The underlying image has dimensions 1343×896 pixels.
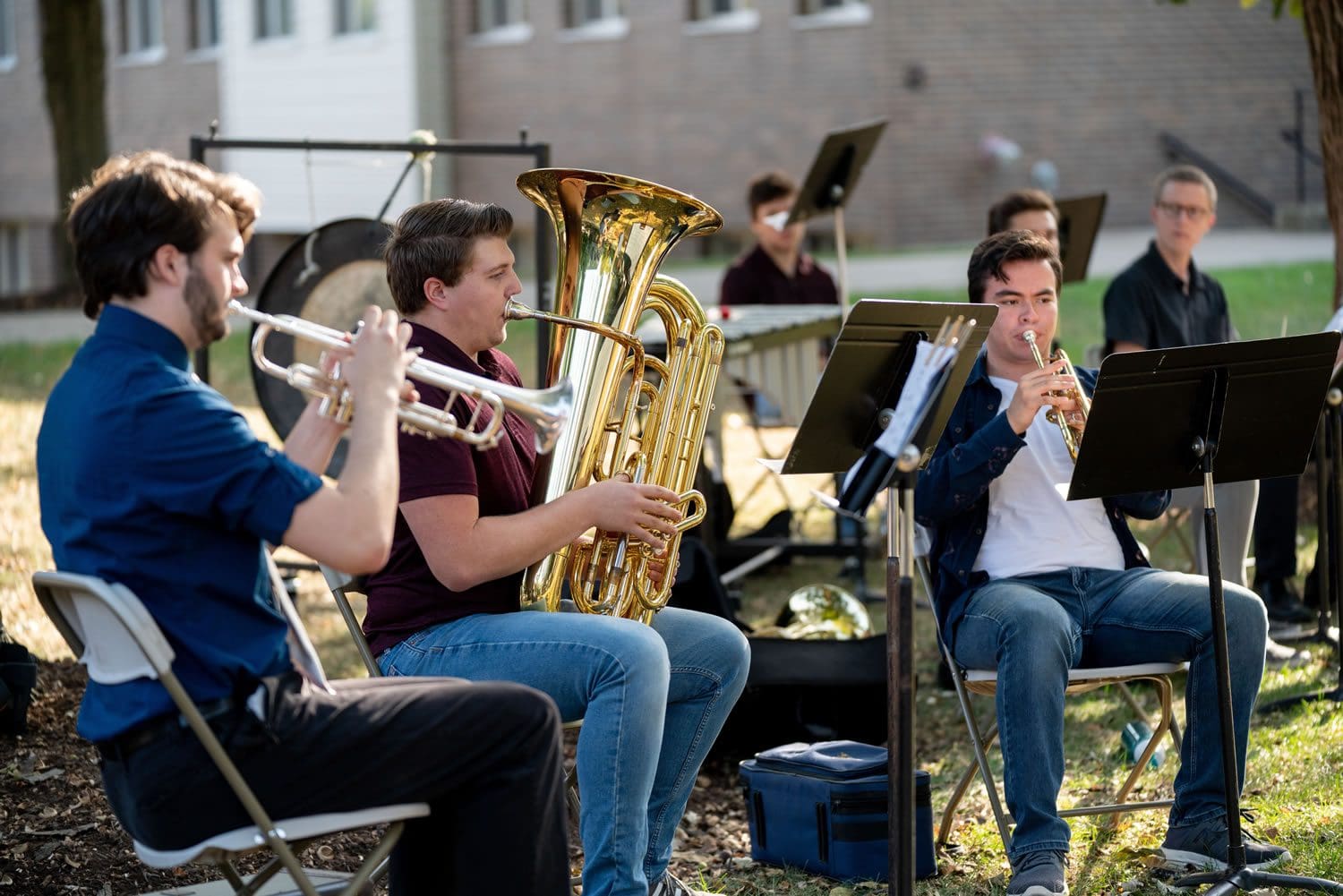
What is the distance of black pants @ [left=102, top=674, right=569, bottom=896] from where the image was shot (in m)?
2.68

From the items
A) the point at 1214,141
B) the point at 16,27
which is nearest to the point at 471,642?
the point at 1214,141

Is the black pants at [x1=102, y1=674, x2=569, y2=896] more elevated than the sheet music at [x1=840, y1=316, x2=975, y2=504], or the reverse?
the sheet music at [x1=840, y1=316, x2=975, y2=504]

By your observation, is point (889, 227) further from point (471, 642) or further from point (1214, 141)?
point (471, 642)

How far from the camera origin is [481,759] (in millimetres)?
2822

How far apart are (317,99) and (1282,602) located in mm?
16599

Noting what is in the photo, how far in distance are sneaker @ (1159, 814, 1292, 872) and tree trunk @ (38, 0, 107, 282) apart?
1312 cm

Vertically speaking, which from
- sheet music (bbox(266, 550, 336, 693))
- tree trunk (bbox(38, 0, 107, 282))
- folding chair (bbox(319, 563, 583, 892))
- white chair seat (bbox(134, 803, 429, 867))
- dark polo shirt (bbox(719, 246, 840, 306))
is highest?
tree trunk (bbox(38, 0, 107, 282))

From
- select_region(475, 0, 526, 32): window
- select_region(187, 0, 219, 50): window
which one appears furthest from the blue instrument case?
select_region(187, 0, 219, 50): window

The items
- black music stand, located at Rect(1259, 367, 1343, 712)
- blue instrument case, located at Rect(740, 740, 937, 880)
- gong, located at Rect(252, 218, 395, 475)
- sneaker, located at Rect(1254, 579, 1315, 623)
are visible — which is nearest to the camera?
blue instrument case, located at Rect(740, 740, 937, 880)

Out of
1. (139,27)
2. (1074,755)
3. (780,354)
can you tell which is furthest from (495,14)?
(1074,755)

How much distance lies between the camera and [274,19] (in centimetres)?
2142

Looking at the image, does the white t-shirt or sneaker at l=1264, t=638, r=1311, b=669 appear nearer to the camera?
the white t-shirt

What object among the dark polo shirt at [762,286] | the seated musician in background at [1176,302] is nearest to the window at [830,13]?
the dark polo shirt at [762,286]

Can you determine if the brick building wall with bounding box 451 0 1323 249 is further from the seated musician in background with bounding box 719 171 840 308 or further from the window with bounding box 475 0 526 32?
the seated musician in background with bounding box 719 171 840 308
